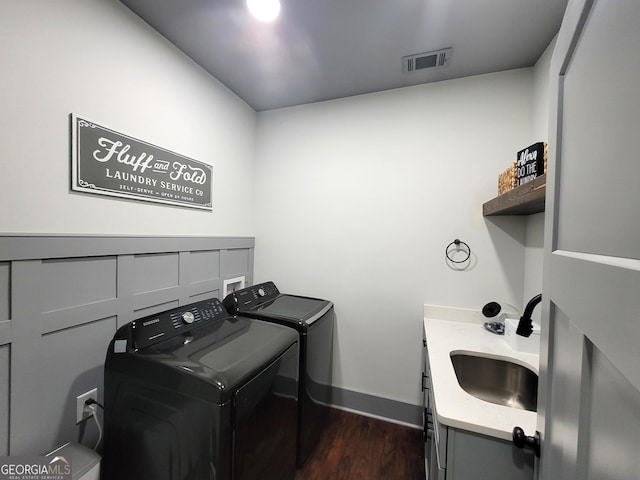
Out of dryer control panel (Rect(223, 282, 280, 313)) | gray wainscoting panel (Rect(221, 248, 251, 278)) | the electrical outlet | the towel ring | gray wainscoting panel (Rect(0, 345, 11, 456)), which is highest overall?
the towel ring

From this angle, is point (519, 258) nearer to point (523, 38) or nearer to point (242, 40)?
point (523, 38)

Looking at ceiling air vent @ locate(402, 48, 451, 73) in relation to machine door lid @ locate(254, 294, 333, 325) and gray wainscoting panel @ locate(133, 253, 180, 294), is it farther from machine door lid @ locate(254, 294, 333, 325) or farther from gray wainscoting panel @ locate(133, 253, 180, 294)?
gray wainscoting panel @ locate(133, 253, 180, 294)

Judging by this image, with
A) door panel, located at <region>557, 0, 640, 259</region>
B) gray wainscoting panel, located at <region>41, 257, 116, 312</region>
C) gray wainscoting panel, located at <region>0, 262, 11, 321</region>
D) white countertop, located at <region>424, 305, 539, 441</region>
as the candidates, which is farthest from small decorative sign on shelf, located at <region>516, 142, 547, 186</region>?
gray wainscoting panel, located at <region>0, 262, 11, 321</region>

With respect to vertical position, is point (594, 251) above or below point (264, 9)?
below

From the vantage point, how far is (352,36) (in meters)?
1.51

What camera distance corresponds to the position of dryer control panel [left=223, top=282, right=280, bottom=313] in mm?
1799

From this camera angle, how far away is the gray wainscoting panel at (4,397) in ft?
3.14

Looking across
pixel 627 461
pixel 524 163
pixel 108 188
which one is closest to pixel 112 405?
pixel 108 188

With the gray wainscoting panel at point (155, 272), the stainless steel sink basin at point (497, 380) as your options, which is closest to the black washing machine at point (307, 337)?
the gray wainscoting panel at point (155, 272)

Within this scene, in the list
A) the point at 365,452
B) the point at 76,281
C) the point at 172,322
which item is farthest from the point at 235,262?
the point at 365,452

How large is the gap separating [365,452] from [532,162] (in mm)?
2031

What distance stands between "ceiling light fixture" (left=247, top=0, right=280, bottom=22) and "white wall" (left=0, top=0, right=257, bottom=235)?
0.65 meters

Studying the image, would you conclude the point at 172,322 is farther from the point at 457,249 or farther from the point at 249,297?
the point at 457,249

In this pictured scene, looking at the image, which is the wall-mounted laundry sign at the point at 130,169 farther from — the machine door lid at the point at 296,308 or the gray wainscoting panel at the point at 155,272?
the machine door lid at the point at 296,308
